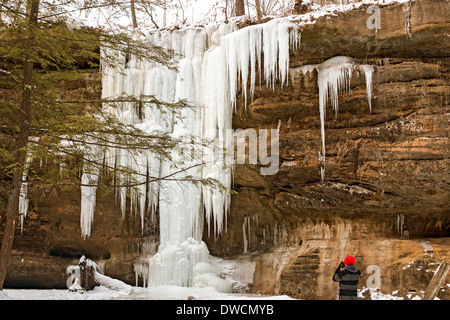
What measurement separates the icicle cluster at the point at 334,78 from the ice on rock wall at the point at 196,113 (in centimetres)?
90

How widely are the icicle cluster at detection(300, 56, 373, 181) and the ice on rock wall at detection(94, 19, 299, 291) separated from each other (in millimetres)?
896

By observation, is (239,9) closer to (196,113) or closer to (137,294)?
(196,113)

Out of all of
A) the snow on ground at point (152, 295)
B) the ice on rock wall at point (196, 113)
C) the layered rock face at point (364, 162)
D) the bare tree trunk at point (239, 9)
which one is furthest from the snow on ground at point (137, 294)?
the bare tree trunk at point (239, 9)

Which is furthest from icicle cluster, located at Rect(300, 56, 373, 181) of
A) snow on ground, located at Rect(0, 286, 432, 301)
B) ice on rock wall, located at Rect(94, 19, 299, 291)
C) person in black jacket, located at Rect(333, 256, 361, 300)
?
person in black jacket, located at Rect(333, 256, 361, 300)

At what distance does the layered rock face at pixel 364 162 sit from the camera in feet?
32.9

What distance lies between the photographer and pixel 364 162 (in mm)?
10742

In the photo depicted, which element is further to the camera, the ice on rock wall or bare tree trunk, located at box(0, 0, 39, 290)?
the ice on rock wall

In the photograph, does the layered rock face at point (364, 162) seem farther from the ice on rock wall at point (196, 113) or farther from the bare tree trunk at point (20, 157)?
the bare tree trunk at point (20, 157)

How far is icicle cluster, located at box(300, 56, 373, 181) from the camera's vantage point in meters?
10.6

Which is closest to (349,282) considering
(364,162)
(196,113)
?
(364,162)

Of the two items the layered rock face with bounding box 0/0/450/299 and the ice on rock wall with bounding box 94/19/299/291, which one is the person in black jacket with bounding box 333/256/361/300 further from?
the ice on rock wall with bounding box 94/19/299/291

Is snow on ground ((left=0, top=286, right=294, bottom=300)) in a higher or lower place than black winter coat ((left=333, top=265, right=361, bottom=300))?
lower

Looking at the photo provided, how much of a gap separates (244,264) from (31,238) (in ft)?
21.9

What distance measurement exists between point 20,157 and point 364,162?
769 cm
